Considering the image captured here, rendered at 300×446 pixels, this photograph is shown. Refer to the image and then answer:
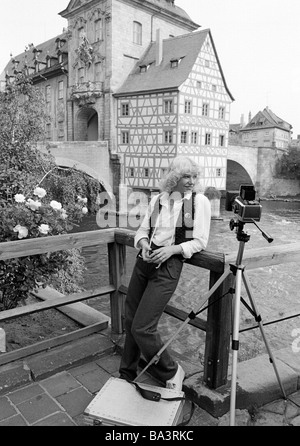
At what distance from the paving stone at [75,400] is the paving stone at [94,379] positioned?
58 mm

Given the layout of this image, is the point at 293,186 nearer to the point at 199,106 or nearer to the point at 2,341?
the point at 199,106

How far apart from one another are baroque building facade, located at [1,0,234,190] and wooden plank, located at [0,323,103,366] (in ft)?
70.4

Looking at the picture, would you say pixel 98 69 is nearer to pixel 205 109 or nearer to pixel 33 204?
pixel 205 109

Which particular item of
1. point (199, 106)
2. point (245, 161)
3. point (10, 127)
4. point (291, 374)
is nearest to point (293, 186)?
point (245, 161)

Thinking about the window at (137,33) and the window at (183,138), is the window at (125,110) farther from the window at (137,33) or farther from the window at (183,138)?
the window at (137,33)

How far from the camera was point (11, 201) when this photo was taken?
464 cm

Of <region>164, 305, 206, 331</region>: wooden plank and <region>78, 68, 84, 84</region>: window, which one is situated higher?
<region>78, 68, 84, 84</region>: window

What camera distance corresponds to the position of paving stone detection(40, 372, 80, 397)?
254 centimetres

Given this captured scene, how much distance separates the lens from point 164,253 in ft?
7.39

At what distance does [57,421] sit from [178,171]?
5.25 ft

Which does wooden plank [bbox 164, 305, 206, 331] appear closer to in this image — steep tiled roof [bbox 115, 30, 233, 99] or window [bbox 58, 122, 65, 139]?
steep tiled roof [bbox 115, 30, 233, 99]

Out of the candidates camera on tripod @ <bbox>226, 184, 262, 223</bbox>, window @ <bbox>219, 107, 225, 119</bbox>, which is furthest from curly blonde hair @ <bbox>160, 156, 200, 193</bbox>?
window @ <bbox>219, 107, 225, 119</bbox>

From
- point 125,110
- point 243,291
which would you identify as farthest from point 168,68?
point 243,291

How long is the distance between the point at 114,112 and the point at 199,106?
585 centimetres
